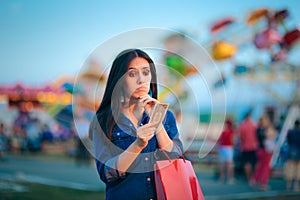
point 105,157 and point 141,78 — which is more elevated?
point 141,78

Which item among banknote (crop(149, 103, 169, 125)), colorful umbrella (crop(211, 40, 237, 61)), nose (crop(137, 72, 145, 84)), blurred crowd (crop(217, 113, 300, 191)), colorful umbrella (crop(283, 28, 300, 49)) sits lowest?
blurred crowd (crop(217, 113, 300, 191))

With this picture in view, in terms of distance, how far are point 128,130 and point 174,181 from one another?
0.91 ft

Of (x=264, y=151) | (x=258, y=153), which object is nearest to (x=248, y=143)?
(x=258, y=153)

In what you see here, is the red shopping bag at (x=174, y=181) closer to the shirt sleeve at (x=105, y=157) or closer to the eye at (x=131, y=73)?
the shirt sleeve at (x=105, y=157)

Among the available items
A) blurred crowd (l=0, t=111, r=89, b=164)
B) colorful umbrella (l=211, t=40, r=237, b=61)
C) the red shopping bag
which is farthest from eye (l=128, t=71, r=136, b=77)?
blurred crowd (l=0, t=111, r=89, b=164)

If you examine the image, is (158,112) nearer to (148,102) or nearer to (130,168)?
(148,102)

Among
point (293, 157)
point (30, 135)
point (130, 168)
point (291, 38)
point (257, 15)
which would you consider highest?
point (257, 15)

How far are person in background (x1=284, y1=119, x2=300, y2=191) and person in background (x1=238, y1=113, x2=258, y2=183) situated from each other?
893 millimetres

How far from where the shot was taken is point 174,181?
2.00m

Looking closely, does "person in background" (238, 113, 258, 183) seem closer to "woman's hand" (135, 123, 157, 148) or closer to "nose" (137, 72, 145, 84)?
"nose" (137, 72, 145, 84)

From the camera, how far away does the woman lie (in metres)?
2.01

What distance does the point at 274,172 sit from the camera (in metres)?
11.6

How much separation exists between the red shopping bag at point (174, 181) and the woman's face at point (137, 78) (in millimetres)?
295

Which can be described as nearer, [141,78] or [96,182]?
[141,78]
